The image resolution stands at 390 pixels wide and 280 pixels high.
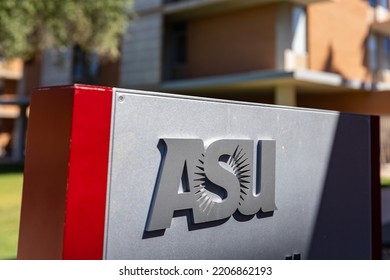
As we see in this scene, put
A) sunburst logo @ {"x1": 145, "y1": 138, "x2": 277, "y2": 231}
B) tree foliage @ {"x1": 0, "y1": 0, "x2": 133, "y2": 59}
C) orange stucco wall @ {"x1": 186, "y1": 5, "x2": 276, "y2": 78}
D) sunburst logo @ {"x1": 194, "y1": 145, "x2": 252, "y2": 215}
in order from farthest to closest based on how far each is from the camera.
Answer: orange stucco wall @ {"x1": 186, "y1": 5, "x2": 276, "y2": 78}
tree foliage @ {"x1": 0, "y1": 0, "x2": 133, "y2": 59}
sunburst logo @ {"x1": 194, "y1": 145, "x2": 252, "y2": 215}
sunburst logo @ {"x1": 145, "y1": 138, "x2": 277, "y2": 231}

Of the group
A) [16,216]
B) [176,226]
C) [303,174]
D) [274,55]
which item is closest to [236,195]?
[176,226]

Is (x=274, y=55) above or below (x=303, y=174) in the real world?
above

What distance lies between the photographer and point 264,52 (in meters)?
16.2

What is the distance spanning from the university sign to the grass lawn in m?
3.31

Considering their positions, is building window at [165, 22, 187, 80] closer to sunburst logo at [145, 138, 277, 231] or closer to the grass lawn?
the grass lawn

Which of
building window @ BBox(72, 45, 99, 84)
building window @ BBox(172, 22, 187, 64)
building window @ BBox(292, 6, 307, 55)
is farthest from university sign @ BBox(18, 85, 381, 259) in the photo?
building window @ BBox(72, 45, 99, 84)

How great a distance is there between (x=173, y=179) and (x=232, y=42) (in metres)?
14.2

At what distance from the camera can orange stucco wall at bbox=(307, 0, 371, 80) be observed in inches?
658

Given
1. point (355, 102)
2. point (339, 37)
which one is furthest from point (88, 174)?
point (339, 37)

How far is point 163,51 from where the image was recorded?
1928cm

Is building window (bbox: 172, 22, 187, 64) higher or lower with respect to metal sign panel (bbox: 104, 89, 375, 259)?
higher

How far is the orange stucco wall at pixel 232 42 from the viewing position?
16156 mm

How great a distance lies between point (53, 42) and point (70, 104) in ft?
48.3
